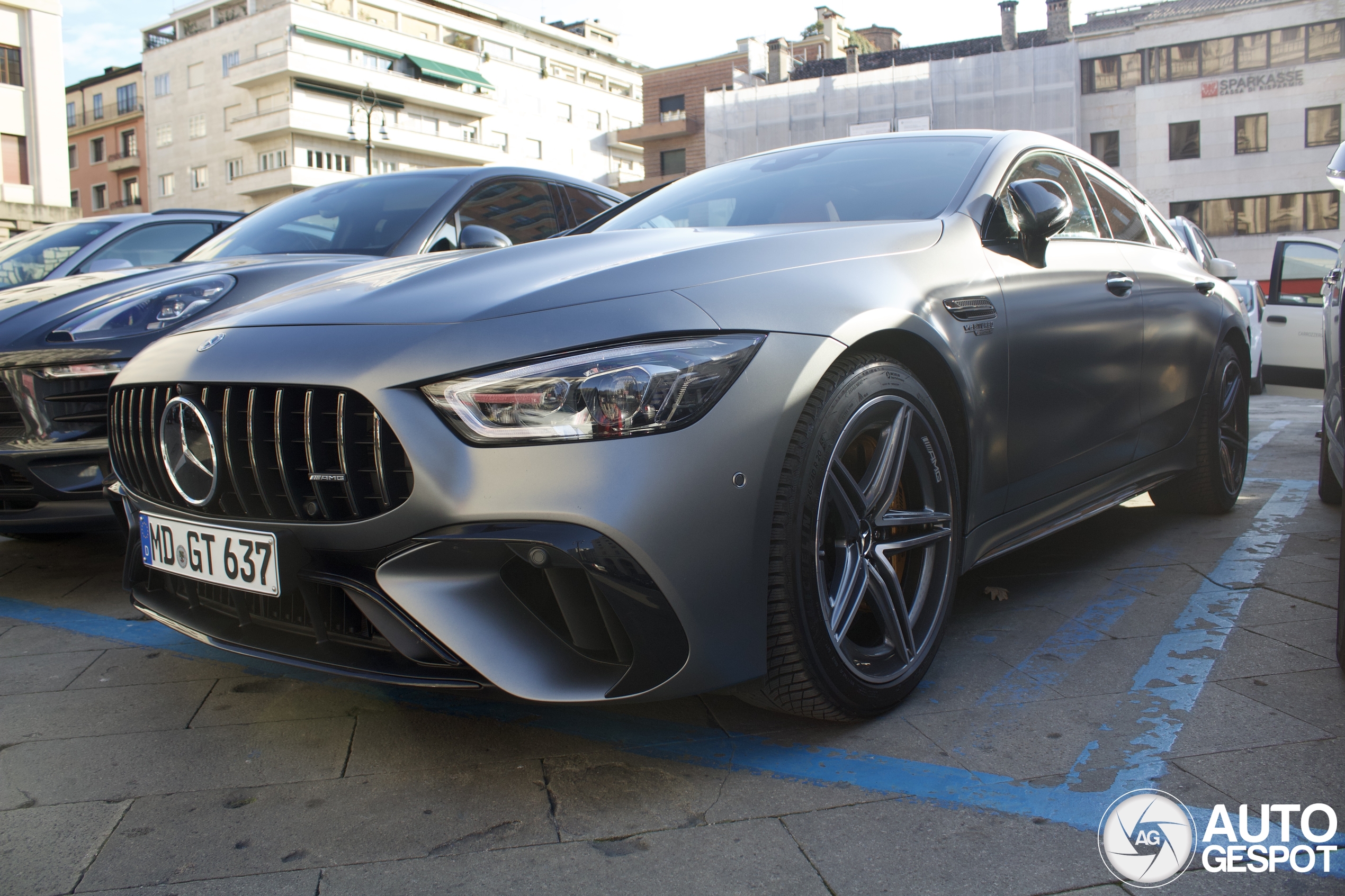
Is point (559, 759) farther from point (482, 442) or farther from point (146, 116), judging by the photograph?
point (146, 116)

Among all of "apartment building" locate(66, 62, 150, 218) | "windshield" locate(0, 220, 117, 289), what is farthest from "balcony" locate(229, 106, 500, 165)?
"windshield" locate(0, 220, 117, 289)

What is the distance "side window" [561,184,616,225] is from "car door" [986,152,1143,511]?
264cm

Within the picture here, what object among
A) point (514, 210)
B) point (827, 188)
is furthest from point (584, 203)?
point (827, 188)

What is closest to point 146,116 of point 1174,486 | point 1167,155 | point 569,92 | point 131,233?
point 569,92

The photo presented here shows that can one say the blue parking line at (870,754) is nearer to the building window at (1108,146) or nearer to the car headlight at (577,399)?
the car headlight at (577,399)

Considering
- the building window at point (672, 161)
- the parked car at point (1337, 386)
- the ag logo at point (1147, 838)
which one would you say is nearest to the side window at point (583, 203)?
the parked car at point (1337, 386)

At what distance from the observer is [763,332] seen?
202cm

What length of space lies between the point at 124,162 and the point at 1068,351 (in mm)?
67877

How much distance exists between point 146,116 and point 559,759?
215 feet

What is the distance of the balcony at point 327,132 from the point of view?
49.6m

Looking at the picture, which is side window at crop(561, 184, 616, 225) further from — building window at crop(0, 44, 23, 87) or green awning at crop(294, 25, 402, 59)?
green awning at crop(294, 25, 402, 59)

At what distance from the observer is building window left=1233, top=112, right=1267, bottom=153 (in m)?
40.3

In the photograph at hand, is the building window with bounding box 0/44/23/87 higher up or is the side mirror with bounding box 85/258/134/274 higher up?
the building window with bounding box 0/44/23/87

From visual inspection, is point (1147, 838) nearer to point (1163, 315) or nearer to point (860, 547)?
point (860, 547)
